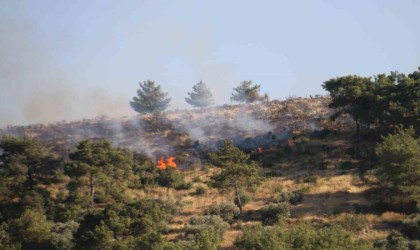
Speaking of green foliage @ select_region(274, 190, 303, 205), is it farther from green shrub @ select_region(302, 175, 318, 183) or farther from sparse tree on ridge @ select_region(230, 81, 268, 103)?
sparse tree on ridge @ select_region(230, 81, 268, 103)

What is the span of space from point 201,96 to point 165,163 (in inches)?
1229

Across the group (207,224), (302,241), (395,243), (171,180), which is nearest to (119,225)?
(207,224)

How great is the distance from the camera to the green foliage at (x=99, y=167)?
33.5 meters

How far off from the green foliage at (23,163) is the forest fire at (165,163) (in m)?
12.3

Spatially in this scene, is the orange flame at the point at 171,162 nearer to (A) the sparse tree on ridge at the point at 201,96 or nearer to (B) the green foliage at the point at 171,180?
(B) the green foliage at the point at 171,180

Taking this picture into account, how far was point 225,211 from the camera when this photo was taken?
3042 cm

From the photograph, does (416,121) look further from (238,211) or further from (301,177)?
(238,211)

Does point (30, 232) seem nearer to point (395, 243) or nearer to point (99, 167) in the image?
point (99, 167)

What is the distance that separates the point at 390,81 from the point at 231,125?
2192 centimetres

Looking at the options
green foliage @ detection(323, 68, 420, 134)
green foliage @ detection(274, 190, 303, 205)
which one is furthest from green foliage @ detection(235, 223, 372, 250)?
green foliage @ detection(323, 68, 420, 134)

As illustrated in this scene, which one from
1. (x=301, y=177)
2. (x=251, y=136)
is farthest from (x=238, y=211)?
(x=251, y=136)

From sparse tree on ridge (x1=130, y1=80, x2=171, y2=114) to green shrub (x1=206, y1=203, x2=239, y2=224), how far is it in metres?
46.5

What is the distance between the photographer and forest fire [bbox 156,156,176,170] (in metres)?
44.9

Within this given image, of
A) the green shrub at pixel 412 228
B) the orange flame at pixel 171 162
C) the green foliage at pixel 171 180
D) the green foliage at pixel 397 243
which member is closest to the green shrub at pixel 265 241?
the green foliage at pixel 397 243
